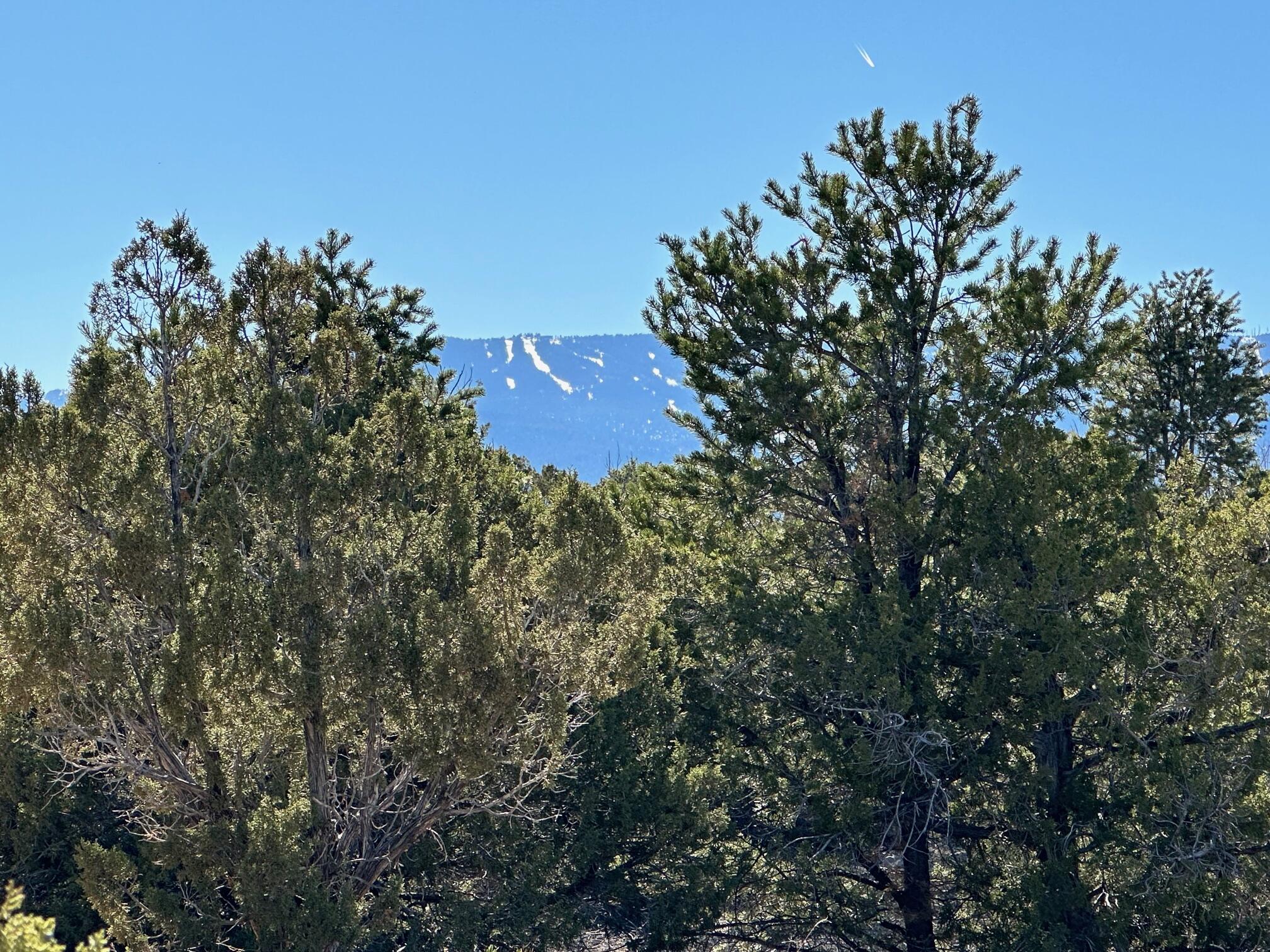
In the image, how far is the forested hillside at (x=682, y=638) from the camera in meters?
9.84

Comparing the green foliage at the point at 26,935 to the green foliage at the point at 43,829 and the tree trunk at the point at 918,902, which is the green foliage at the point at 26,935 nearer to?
the green foliage at the point at 43,829

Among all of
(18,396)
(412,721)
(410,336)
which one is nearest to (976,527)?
(412,721)

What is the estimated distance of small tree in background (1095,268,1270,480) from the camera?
79.9ft

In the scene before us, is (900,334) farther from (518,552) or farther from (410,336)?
(410,336)

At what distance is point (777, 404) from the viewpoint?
1448cm

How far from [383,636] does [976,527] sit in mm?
7078

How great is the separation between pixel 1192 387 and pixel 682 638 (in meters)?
14.9

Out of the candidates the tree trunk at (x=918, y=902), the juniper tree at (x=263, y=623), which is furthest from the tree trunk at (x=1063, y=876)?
the juniper tree at (x=263, y=623)

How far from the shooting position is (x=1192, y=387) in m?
24.5

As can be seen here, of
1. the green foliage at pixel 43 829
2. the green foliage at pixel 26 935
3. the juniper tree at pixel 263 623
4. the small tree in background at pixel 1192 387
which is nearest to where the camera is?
the green foliage at pixel 26 935

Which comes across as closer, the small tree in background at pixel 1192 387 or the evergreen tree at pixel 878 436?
the evergreen tree at pixel 878 436

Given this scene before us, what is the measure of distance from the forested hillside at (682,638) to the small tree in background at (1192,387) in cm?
1062

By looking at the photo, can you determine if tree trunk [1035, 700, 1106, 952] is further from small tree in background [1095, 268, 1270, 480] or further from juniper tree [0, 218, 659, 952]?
small tree in background [1095, 268, 1270, 480]

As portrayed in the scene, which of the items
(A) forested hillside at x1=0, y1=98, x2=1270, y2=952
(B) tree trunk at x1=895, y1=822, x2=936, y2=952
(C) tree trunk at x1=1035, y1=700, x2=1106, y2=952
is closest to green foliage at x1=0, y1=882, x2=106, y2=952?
(A) forested hillside at x1=0, y1=98, x2=1270, y2=952
